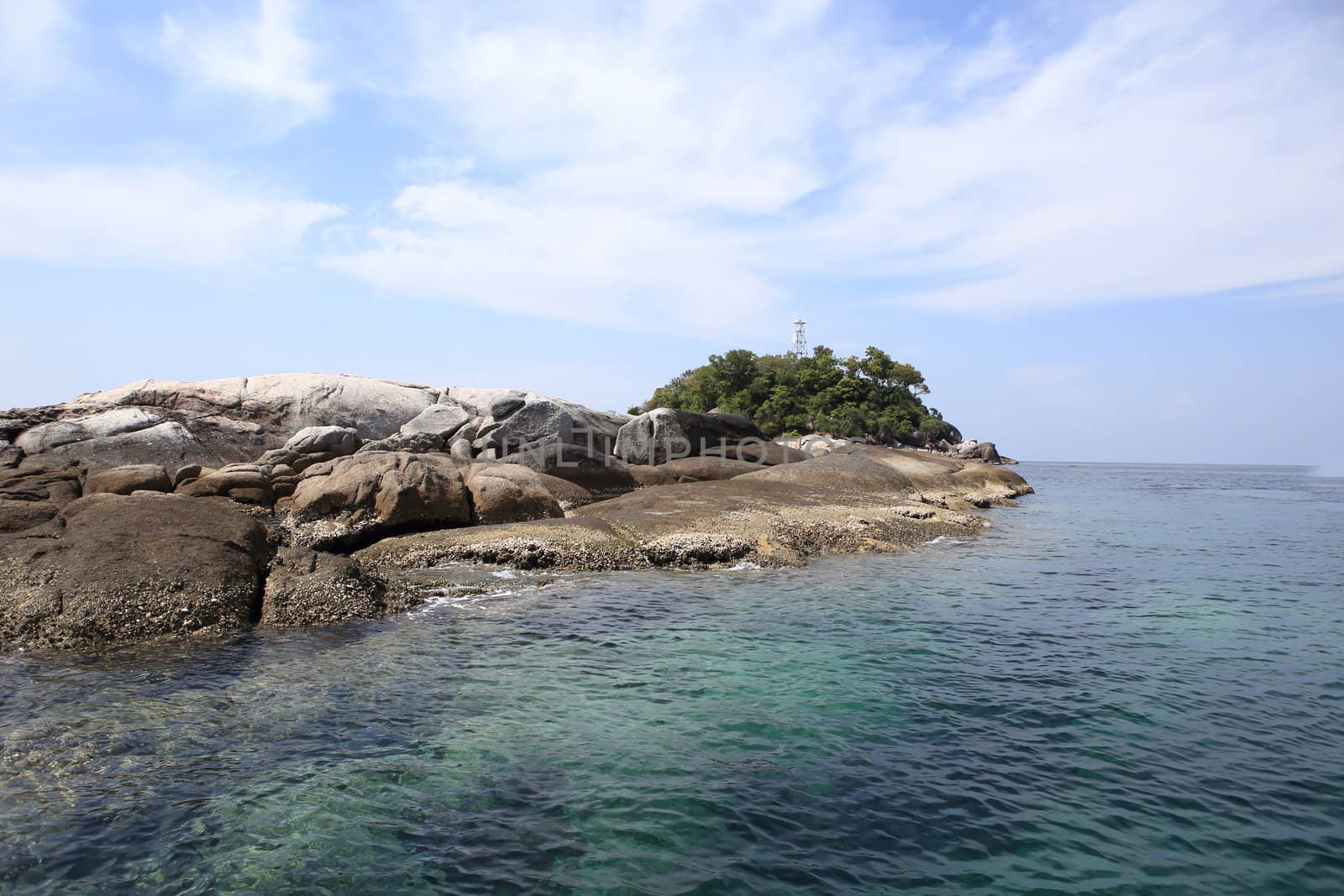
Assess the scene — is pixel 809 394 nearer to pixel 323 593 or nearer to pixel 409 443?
pixel 409 443

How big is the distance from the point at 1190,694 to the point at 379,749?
9735mm

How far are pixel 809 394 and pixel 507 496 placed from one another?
242ft

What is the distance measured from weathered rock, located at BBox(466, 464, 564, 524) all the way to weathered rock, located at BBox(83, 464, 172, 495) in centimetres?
745

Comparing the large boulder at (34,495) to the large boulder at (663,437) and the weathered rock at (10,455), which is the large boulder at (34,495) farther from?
the large boulder at (663,437)

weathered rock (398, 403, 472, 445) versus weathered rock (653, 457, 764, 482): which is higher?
weathered rock (398, 403, 472, 445)

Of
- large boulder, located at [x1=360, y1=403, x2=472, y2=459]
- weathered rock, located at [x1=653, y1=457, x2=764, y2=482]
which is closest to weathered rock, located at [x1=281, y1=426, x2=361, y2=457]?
large boulder, located at [x1=360, y1=403, x2=472, y2=459]

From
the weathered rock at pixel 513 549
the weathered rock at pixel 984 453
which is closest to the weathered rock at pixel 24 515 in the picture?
the weathered rock at pixel 513 549

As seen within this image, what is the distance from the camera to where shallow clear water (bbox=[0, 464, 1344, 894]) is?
5531 mm

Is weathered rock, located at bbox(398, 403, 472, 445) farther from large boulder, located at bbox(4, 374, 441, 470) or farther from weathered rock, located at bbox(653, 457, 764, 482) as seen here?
weathered rock, located at bbox(653, 457, 764, 482)

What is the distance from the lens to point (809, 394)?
295 feet

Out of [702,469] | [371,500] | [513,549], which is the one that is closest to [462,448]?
[702,469]

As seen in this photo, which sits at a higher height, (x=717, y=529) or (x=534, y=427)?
(x=534, y=427)

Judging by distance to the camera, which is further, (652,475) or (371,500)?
(652,475)

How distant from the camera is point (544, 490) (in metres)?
21.2
